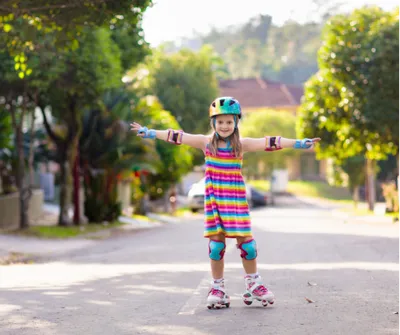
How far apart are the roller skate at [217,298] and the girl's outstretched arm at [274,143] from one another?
125cm

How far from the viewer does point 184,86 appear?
53.9 m

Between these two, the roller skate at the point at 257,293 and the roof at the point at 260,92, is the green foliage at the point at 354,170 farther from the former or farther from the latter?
the roller skate at the point at 257,293

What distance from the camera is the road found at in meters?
6.72

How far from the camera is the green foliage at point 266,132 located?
65.9m

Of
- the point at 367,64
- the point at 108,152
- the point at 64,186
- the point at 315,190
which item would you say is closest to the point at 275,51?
the point at 315,190

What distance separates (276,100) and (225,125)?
269 ft

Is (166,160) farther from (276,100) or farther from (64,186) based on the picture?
(276,100)

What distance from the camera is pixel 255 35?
12238cm

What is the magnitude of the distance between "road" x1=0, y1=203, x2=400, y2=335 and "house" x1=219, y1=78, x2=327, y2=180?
215ft

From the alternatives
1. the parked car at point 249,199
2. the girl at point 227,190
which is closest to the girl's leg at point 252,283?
the girl at point 227,190

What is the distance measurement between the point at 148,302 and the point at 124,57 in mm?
18348

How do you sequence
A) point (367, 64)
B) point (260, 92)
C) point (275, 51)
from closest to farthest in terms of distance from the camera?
point (367, 64) → point (260, 92) → point (275, 51)

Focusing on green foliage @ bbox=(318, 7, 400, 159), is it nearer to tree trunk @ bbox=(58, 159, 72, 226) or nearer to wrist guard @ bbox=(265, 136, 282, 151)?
tree trunk @ bbox=(58, 159, 72, 226)

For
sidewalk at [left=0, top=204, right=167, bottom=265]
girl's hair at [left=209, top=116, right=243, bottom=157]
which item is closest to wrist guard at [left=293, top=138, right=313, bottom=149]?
girl's hair at [left=209, top=116, right=243, bottom=157]
